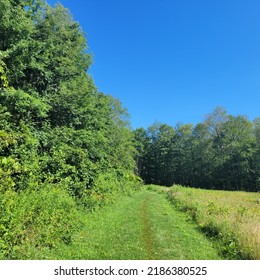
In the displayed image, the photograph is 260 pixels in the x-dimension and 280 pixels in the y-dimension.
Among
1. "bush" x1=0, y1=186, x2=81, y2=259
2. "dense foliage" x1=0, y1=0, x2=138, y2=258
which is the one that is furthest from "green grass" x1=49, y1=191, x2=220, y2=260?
"dense foliage" x1=0, y1=0, x2=138, y2=258

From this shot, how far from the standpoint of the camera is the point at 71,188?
49.9 feet

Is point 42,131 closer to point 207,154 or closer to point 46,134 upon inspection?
point 46,134

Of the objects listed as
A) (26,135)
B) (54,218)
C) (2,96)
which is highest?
(2,96)

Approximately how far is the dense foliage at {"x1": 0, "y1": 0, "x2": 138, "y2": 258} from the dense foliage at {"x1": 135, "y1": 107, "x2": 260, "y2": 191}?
5340cm

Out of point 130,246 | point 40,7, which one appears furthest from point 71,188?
point 40,7

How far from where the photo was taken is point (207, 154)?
76375 mm

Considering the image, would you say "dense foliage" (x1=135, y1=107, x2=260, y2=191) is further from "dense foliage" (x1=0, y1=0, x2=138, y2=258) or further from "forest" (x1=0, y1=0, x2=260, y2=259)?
"dense foliage" (x1=0, y1=0, x2=138, y2=258)

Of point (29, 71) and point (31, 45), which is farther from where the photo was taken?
point (29, 71)

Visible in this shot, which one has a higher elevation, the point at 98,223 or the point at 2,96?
the point at 2,96

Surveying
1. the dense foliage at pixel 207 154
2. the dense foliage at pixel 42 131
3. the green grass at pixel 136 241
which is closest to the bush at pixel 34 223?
the dense foliage at pixel 42 131

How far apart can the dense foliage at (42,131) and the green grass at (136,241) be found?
2.90ft

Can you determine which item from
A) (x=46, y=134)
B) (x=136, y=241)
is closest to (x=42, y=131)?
(x=46, y=134)
